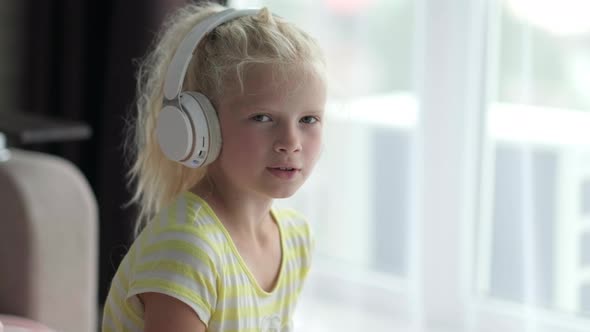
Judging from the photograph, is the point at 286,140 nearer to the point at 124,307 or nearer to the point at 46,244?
the point at 124,307

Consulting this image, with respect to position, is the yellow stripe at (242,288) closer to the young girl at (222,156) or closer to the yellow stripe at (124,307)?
the young girl at (222,156)

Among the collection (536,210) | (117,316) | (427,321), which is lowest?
(427,321)

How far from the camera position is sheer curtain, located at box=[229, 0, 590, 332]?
6.47 ft


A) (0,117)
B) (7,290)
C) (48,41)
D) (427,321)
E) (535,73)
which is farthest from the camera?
(48,41)

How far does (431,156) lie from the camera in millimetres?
2232

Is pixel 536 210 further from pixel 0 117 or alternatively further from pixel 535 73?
pixel 0 117

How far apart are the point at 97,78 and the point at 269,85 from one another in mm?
1796

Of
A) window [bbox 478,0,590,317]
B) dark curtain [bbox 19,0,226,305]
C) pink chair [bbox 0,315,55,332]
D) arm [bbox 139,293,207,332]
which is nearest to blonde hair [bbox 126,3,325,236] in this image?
arm [bbox 139,293,207,332]

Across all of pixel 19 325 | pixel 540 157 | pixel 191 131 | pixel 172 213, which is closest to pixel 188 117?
pixel 191 131

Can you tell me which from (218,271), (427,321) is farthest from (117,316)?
(427,321)

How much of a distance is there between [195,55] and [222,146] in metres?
0.12

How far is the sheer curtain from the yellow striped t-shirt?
0.84m

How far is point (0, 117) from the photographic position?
7.10 ft

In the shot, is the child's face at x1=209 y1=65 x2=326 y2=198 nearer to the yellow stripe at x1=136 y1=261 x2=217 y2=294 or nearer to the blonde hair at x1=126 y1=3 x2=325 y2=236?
the blonde hair at x1=126 y1=3 x2=325 y2=236
